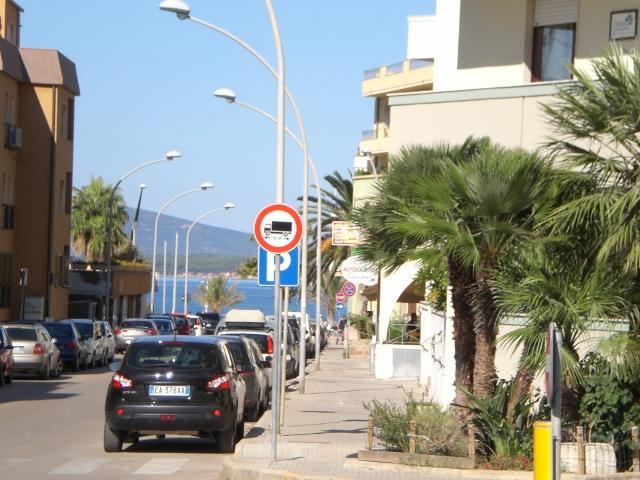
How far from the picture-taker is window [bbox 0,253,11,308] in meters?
50.1

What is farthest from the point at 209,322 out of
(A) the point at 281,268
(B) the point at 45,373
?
(A) the point at 281,268

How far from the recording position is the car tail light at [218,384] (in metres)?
16.7

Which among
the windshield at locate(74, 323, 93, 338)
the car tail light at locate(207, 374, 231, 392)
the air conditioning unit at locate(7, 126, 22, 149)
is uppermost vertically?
the air conditioning unit at locate(7, 126, 22, 149)

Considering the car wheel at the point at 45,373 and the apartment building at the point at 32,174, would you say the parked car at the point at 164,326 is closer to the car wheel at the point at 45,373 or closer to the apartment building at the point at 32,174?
the apartment building at the point at 32,174

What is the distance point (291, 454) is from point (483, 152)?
14.7 feet

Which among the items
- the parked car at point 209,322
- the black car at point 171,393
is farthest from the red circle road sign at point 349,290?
the black car at point 171,393

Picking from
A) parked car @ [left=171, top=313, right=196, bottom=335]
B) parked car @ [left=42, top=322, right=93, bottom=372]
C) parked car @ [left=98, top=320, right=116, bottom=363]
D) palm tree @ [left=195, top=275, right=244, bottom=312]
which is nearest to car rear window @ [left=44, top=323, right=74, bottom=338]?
parked car @ [left=42, top=322, right=93, bottom=372]

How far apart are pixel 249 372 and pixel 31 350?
39.0ft

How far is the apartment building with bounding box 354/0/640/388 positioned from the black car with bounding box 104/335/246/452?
4.39 m

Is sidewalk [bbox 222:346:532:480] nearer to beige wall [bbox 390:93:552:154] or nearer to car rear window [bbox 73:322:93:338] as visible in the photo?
beige wall [bbox 390:93:552:154]

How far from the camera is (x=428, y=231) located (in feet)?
47.8

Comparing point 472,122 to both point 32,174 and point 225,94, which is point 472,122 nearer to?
point 225,94

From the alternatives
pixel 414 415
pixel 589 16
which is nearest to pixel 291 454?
pixel 414 415

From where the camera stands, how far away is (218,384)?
1670 cm
